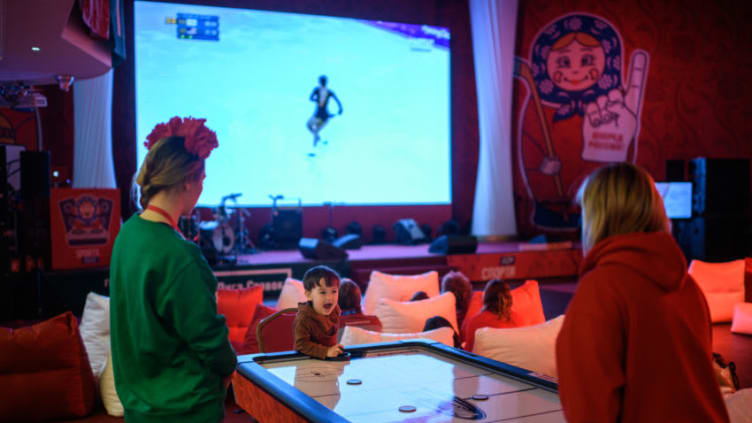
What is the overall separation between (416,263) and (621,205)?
706cm

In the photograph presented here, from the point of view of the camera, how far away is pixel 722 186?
31.2 feet

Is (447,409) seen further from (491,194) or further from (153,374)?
(491,194)

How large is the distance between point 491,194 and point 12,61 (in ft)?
23.2

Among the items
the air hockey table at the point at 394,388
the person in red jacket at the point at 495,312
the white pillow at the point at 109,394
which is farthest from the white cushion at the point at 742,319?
the white pillow at the point at 109,394

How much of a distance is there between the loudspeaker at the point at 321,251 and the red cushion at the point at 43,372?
4252 millimetres

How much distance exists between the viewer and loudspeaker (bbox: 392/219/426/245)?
9.67m

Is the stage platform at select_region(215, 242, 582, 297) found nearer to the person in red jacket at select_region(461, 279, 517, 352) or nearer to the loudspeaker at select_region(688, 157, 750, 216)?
the loudspeaker at select_region(688, 157, 750, 216)

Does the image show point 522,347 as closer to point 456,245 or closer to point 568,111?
point 456,245

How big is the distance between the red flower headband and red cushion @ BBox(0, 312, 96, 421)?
2275mm

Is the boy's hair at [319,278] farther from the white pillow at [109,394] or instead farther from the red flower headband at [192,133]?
the white pillow at [109,394]

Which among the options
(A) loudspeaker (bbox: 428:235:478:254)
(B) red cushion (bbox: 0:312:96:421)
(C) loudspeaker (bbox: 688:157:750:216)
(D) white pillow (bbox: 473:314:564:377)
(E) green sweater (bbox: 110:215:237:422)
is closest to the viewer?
(E) green sweater (bbox: 110:215:237:422)

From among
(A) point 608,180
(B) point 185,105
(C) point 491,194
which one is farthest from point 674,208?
(A) point 608,180

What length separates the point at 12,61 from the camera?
17.0ft

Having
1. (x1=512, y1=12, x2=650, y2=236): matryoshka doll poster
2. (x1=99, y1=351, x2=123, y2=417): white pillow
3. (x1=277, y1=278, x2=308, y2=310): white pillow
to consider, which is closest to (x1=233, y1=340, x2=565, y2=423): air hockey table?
(x1=99, y1=351, x2=123, y2=417): white pillow
